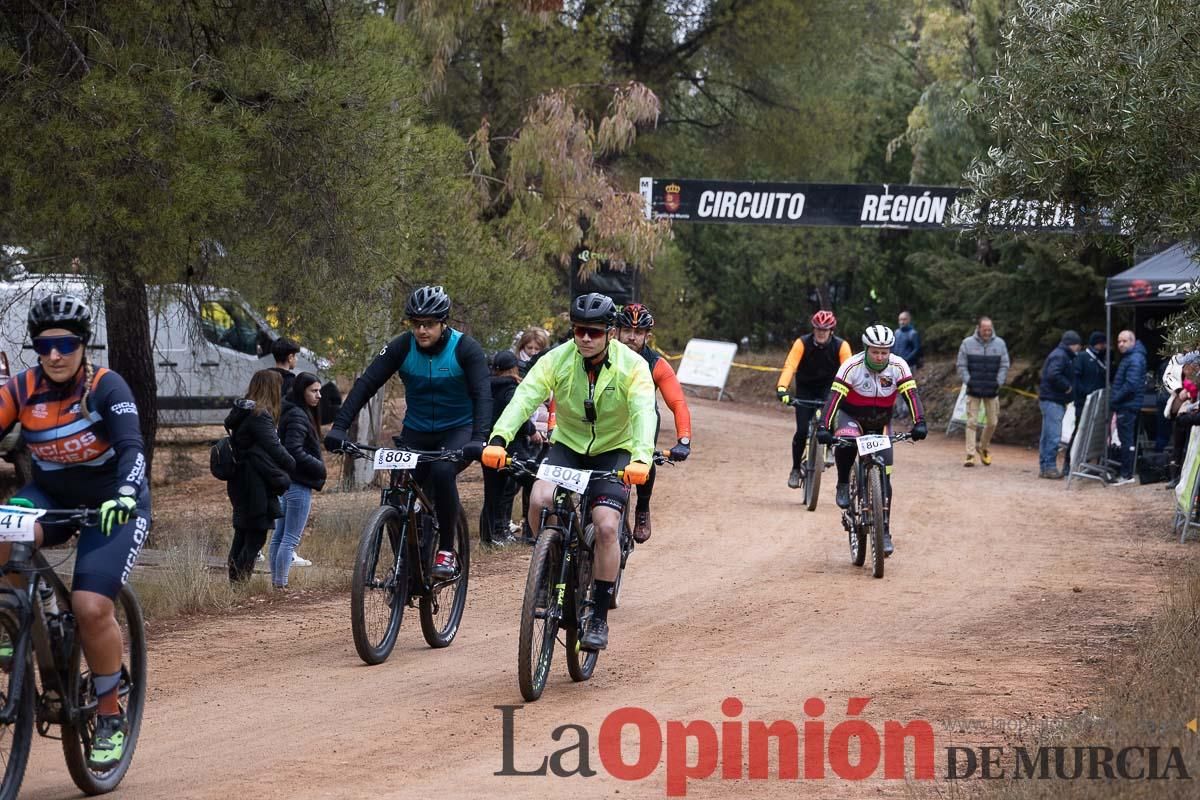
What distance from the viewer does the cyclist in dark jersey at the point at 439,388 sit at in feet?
29.8

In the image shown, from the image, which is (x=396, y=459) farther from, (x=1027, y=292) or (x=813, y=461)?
(x=1027, y=292)

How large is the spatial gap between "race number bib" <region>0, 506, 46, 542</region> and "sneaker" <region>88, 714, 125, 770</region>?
0.88 meters

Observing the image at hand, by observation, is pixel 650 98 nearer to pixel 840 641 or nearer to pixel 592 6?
pixel 592 6

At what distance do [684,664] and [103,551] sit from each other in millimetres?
3994

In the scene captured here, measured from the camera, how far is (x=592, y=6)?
29297 mm

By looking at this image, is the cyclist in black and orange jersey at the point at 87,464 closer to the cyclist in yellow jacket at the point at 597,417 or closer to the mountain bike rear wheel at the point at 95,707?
the mountain bike rear wheel at the point at 95,707

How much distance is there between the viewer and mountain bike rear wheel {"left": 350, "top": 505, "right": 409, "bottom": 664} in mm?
8594

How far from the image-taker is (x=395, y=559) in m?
8.97

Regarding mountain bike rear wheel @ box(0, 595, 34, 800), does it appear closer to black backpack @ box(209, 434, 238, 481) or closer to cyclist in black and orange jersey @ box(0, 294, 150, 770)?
cyclist in black and orange jersey @ box(0, 294, 150, 770)

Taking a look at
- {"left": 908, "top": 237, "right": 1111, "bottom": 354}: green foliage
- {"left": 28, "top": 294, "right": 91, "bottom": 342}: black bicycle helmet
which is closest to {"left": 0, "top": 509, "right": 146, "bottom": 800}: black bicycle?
{"left": 28, "top": 294, "right": 91, "bottom": 342}: black bicycle helmet

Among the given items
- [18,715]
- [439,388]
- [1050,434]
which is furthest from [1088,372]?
[18,715]

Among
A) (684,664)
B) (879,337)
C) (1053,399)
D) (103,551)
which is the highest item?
(879,337)

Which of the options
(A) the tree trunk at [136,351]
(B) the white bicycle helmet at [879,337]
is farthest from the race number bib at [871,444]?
(A) the tree trunk at [136,351]

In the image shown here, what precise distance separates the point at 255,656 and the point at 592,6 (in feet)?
72.2
